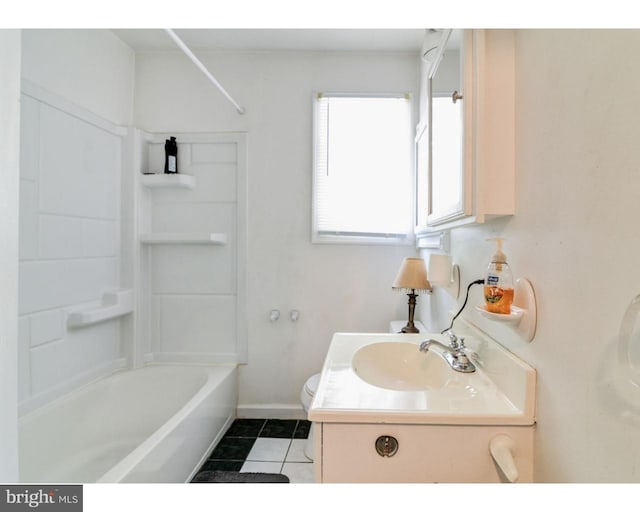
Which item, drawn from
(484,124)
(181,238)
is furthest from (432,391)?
(181,238)

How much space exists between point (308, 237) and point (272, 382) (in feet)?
3.18

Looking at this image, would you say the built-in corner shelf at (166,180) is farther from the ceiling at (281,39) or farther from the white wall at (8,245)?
the white wall at (8,245)

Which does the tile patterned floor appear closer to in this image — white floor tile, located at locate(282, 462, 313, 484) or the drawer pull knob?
white floor tile, located at locate(282, 462, 313, 484)

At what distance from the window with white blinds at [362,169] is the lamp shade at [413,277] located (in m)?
0.42

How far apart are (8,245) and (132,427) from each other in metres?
1.63

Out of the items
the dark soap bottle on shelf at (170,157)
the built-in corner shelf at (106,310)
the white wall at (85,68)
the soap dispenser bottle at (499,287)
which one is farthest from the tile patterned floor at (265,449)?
the white wall at (85,68)

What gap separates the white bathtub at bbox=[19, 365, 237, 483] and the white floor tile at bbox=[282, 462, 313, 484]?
0.44 metres

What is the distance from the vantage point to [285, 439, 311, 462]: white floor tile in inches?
65.1

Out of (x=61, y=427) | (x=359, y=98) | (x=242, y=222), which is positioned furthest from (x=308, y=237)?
(x=61, y=427)

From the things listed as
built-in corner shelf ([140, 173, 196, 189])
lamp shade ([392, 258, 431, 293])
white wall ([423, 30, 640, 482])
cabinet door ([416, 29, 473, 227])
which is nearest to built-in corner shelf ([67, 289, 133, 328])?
built-in corner shelf ([140, 173, 196, 189])

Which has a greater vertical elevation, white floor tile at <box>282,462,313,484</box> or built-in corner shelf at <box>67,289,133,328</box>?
built-in corner shelf at <box>67,289,133,328</box>

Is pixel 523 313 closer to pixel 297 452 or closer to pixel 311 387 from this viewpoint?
pixel 311 387

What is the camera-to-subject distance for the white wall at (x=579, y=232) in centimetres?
50

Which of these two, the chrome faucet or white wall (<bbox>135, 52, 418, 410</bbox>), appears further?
white wall (<bbox>135, 52, 418, 410</bbox>)
